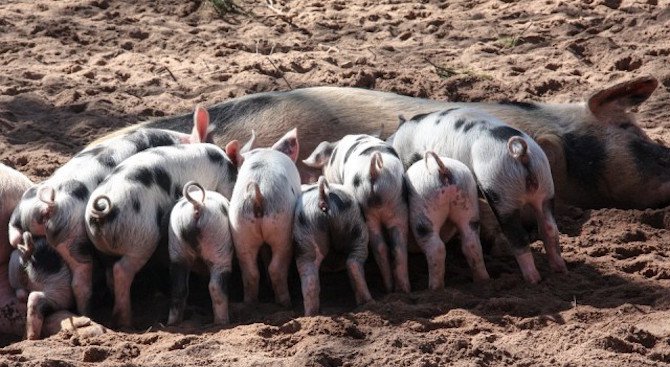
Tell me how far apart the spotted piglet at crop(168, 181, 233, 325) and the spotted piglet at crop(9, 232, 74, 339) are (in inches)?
17.3

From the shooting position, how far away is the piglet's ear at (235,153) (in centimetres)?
521

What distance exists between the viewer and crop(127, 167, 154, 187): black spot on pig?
4.71 meters

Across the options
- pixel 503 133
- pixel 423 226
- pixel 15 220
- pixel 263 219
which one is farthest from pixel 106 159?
pixel 503 133

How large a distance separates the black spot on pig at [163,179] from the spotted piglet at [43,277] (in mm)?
492

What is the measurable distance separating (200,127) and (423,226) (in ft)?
4.15

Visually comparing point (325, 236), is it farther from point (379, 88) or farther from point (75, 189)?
point (379, 88)

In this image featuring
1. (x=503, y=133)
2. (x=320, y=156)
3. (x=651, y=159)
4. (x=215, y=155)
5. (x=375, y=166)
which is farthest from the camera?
(x=651, y=159)

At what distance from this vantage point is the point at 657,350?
12.8 feet

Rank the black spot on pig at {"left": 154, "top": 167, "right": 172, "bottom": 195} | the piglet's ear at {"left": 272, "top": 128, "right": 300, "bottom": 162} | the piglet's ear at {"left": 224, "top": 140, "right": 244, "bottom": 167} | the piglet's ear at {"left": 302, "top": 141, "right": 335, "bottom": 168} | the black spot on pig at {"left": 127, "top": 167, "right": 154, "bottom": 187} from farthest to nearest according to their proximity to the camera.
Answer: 1. the piglet's ear at {"left": 302, "top": 141, "right": 335, "bottom": 168}
2. the piglet's ear at {"left": 272, "top": 128, "right": 300, "bottom": 162}
3. the piglet's ear at {"left": 224, "top": 140, "right": 244, "bottom": 167}
4. the black spot on pig at {"left": 154, "top": 167, "right": 172, "bottom": 195}
5. the black spot on pig at {"left": 127, "top": 167, "right": 154, "bottom": 187}

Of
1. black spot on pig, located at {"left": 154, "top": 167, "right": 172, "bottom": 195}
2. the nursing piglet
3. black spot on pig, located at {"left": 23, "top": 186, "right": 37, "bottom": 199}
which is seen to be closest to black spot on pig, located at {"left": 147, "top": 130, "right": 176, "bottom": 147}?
the nursing piglet

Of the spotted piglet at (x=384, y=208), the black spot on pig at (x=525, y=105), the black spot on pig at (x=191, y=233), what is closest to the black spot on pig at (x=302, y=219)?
the spotted piglet at (x=384, y=208)

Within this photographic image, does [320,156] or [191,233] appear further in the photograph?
[320,156]

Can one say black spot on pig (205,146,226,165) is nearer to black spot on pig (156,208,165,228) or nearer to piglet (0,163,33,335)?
black spot on pig (156,208,165,228)

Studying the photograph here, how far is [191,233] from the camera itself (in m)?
4.57
